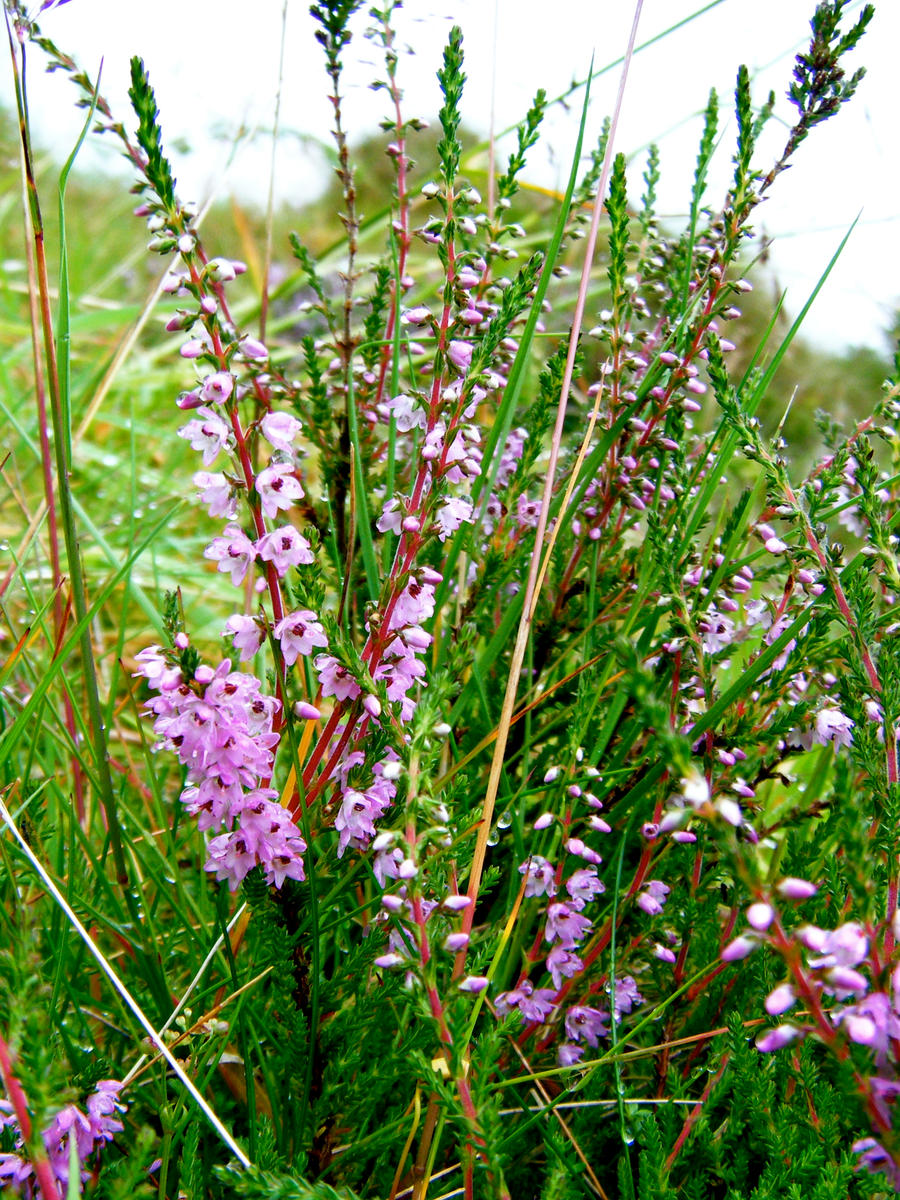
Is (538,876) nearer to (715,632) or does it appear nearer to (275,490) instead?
(715,632)

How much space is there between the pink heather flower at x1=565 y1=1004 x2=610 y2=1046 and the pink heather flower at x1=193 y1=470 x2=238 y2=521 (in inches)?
49.4

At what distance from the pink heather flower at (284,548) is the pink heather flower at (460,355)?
43cm

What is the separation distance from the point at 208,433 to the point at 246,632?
34cm

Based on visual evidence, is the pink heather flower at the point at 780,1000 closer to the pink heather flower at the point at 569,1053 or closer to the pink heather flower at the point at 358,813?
→ the pink heather flower at the point at 358,813

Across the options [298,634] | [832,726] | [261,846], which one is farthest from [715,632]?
[261,846]

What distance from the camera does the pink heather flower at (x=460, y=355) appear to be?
5.11 feet

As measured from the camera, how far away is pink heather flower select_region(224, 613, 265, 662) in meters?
1.49

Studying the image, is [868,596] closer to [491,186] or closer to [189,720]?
[189,720]

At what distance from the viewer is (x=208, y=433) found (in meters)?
1.45

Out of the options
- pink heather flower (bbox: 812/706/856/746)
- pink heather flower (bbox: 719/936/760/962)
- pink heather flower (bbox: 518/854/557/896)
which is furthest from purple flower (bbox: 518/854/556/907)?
pink heather flower (bbox: 719/936/760/962)

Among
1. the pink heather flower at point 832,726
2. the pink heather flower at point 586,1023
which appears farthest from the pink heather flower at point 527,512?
the pink heather flower at point 586,1023

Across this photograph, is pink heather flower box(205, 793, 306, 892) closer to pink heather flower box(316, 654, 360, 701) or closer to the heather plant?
the heather plant

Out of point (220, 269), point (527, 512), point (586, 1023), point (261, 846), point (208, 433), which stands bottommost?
point (586, 1023)

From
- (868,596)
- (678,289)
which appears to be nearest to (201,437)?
(868,596)
